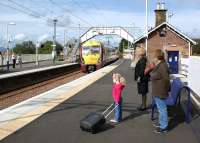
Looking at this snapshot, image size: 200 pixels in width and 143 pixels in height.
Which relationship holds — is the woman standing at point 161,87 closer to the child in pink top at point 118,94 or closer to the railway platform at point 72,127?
the railway platform at point 72,127

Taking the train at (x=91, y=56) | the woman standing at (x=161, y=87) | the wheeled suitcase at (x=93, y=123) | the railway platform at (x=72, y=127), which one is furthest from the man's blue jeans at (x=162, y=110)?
the train at (x=91, y=56)

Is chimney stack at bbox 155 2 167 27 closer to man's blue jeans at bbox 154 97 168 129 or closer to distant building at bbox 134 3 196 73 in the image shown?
distant building at bbox 134 3 196 73

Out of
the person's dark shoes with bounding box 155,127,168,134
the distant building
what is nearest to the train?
the distant building

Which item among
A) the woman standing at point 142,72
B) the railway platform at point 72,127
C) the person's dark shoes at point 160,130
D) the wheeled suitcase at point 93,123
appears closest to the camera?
the railway platform at point 72,127

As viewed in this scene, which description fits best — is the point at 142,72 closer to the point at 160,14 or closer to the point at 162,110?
the point at 162,110

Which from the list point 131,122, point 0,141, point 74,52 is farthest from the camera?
point 74,52

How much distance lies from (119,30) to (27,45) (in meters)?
41.0

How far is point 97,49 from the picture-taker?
49500mm

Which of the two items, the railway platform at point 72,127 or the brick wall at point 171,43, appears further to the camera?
the brick wall at point 171,43

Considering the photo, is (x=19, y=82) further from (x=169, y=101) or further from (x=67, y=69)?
(x=67, y=69)

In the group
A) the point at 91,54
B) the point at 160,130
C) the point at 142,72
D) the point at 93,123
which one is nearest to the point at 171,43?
the point at 91,54

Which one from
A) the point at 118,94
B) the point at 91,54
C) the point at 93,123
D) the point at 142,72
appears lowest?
the point at 93,123

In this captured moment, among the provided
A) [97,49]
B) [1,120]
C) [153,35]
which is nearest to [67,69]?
[97,49]

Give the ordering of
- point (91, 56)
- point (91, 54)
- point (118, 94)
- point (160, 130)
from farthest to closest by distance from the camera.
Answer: point (91, 54)
point (91, 56)
point (118, 94)
point (160, 130)
